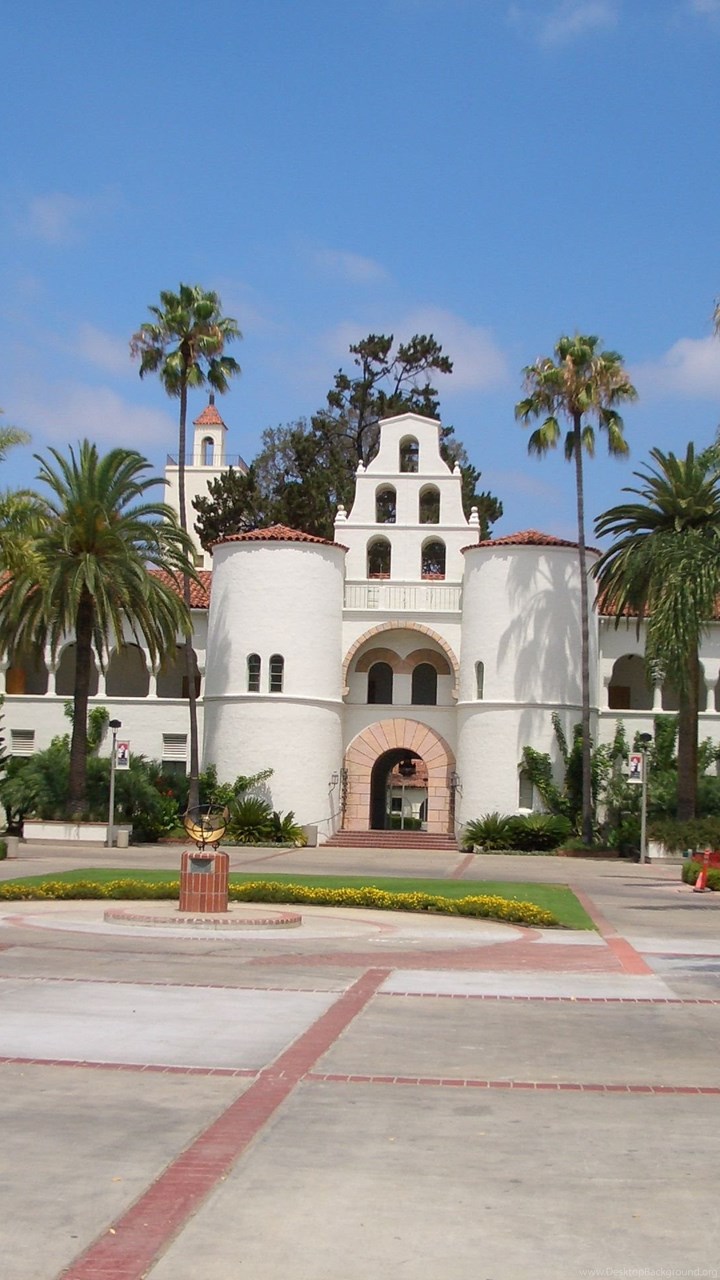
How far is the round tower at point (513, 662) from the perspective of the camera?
46.5 metres

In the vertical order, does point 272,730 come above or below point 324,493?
below

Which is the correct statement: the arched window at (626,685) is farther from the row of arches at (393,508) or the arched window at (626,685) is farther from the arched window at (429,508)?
the arched window at (429,508)

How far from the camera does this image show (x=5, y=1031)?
10992 millimetres

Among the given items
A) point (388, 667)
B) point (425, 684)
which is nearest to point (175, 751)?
point (388, 667)

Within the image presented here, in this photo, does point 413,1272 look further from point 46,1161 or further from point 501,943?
point 501,943

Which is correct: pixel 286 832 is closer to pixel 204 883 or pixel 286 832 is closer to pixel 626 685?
pixel 626 685

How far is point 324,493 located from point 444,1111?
175 feet

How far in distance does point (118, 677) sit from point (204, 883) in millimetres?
35647

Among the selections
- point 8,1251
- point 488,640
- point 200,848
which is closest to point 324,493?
point 488,640

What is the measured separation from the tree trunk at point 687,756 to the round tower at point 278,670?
38.1 ft

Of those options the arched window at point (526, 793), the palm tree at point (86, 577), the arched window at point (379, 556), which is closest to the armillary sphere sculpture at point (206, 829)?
the palm tree at point (86, 577)

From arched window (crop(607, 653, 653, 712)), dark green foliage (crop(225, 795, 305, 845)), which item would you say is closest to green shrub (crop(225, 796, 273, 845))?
dark green foliage (crop(225, 795, 305, 845))

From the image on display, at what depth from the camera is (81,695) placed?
41781mm

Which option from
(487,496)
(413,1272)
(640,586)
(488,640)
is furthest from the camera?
(487,496)
